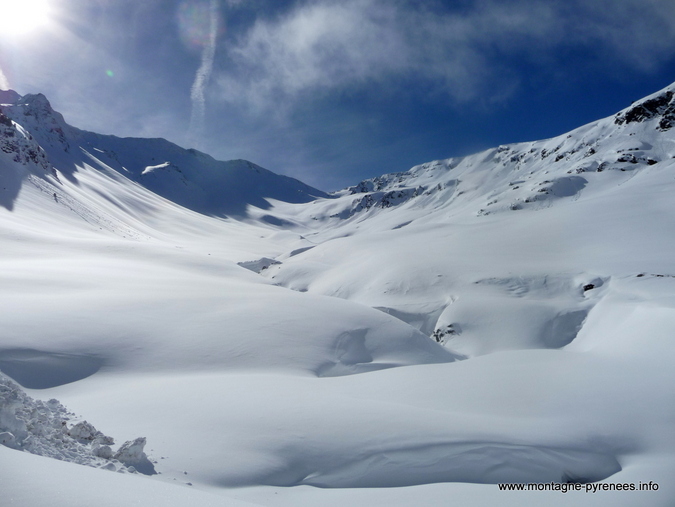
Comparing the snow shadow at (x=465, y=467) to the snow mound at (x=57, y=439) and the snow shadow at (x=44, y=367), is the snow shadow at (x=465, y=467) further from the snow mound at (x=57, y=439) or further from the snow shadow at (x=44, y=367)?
the snow shadow at (x=44, y=367)

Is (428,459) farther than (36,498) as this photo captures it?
Yes

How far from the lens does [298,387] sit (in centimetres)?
774

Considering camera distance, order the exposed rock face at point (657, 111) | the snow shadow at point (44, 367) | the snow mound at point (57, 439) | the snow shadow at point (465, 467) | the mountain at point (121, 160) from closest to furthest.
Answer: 1. the snow mound at point (57, 439)
2. the snow shadow at point (465, 467)
3. the snow shadow at point (44, 367)
4. the mountain at point (121, 160)
5. the exposed rock face at point (657, 111)

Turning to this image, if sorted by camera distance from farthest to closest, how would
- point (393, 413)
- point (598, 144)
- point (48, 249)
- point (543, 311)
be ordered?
point (598, 144) < point (48, 249) < point (543, 311) < point (393, 413)

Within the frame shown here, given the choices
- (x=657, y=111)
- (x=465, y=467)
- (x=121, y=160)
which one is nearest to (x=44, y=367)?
(x=465, y=467)

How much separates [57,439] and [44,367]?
380cm

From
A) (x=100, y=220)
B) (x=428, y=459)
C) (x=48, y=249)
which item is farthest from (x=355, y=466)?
(x=100, y=220)

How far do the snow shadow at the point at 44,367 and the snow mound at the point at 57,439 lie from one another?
2524 millimetres

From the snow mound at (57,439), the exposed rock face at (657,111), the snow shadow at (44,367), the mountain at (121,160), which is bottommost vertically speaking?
the snow mound at (57,439)

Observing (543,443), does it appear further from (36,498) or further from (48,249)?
(48,249)

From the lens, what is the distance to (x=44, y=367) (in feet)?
25.5

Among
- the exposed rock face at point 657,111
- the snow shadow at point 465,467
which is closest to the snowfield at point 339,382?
the snow shadow at point 465,467

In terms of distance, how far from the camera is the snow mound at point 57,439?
4.47m

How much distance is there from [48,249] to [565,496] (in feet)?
91.5
